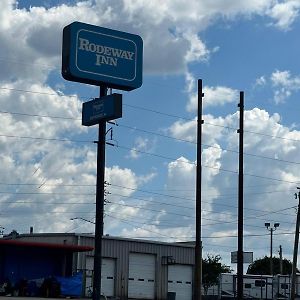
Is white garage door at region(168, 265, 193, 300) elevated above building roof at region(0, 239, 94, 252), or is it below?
below

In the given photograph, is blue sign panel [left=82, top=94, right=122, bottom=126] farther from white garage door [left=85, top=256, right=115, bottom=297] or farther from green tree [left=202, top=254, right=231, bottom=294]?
green tree [left=202, top=254, right=231, bottom=294]

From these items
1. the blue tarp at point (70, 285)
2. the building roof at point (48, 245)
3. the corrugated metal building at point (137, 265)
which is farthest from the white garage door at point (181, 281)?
the blue tarp at point (70, 285)

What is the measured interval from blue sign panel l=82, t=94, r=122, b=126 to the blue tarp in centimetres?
2994

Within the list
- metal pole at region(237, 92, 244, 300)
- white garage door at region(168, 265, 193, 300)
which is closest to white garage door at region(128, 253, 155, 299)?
white garage door at region(168, 265, 193, 300)

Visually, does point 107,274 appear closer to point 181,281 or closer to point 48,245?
point 48,245

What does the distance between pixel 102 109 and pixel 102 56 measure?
65.8 inches

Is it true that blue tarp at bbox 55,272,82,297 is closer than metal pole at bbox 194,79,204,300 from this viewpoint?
No

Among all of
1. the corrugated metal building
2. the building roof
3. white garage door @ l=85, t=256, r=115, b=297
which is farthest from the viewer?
the corrugated metal building

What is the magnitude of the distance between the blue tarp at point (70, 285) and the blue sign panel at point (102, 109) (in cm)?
2994

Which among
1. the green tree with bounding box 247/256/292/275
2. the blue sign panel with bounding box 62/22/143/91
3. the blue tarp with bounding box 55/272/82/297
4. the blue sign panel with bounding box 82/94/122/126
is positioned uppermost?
the blue sign panel with bounding box 62/22/143/91

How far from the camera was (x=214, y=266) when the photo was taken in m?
117

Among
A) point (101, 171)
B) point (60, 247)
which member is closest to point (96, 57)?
point (101, 171)

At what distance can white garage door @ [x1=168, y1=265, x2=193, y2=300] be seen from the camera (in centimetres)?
→ 6288

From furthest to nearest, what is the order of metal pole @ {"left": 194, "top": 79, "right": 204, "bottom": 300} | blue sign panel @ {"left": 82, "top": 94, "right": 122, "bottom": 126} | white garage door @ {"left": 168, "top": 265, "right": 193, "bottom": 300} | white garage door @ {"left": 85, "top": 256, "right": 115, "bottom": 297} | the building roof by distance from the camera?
white garage door @ {"left": 168, "top": 265, "right": 193, "bottom": 300}
white garage door @ {"left": 85, "top": 256, "right": 115, "bottom": 297}
the building roof
metal pole @ {"left": 194, "top": 79, "right": 204, "bottom": 300}
blue sign panel @ {"left": 82, "top": 94, "right": 122, "bottom": 126}
